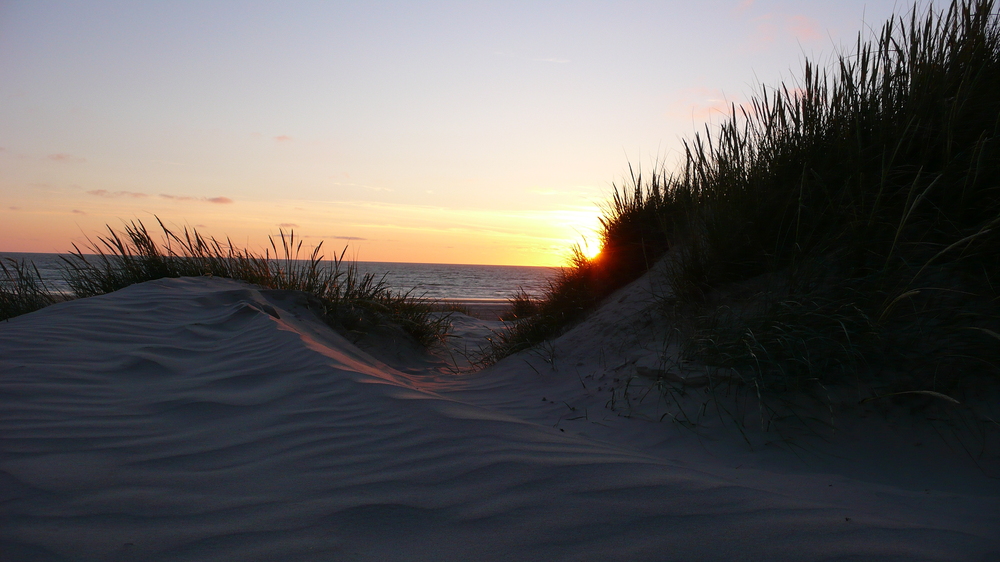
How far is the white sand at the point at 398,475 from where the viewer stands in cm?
141

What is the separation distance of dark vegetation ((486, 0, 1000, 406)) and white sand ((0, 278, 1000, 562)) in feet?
1.22

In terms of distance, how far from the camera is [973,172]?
2.65 metres

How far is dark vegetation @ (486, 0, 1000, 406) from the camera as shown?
2.45 metres

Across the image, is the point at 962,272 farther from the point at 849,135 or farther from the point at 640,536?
the point at 640,536

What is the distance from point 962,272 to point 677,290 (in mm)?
1585

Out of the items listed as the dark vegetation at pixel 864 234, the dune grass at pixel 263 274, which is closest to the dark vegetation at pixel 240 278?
the dune grass at pixel 263 274

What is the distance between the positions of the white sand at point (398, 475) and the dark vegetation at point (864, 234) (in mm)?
372

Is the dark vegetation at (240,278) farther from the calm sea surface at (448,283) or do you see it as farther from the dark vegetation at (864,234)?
the dark vegetation at (864,234)

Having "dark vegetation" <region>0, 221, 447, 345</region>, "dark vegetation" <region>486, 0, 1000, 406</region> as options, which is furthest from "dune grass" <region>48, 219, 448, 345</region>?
"dark vegetation" <region>486, 0, 1000, 406</region>

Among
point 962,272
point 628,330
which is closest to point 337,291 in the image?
point 628,330

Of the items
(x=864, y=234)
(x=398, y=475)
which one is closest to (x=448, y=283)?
(x=864, y=234)

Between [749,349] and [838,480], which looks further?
[749,349]

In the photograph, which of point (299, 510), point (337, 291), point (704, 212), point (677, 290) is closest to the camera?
point (299, 510)

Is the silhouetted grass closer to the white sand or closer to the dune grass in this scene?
the dune grass
